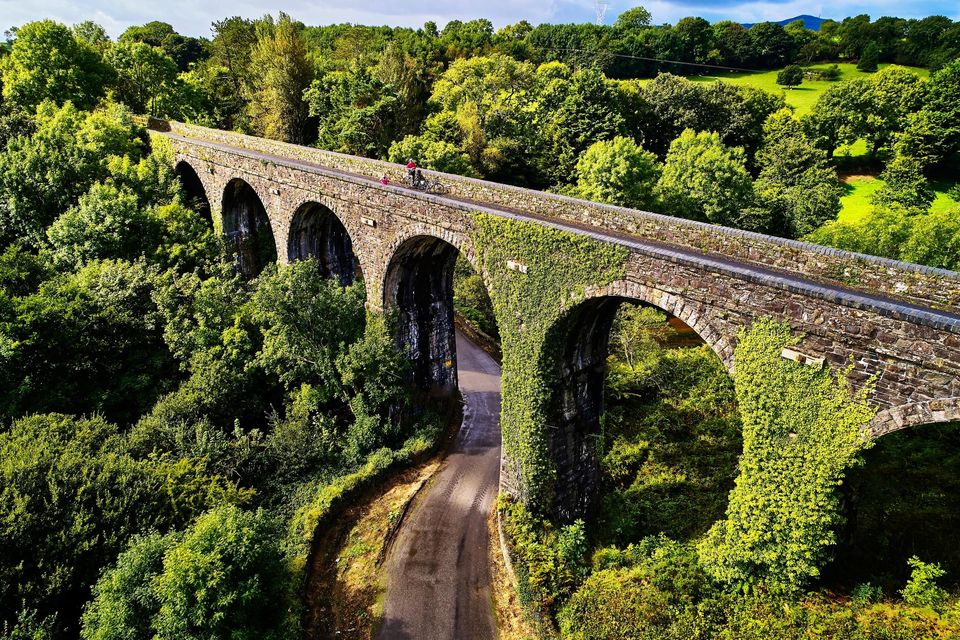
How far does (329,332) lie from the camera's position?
24844 millimetres

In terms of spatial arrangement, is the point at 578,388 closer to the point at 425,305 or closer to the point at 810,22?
→ the point at 425,305

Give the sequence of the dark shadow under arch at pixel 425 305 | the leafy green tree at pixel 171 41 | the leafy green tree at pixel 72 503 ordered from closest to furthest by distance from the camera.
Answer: the leafy green tree at pixel 72 503, the dark shadow under arch at pixel 425 305, the leafy green tree at pixel 171 41

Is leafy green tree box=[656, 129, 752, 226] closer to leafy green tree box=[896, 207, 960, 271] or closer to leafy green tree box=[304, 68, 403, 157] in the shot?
leafy green tree box=[896, 207, 960, 271]

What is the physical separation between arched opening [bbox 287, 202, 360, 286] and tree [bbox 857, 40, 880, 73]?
8161cm

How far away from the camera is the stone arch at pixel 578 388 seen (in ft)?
56.4

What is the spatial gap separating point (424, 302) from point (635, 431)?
11675 mm

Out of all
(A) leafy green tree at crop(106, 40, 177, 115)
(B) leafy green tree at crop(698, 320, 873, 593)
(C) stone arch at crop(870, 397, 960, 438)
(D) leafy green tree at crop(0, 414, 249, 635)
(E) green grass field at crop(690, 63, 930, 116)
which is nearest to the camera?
(C) stone arch at crop(870, 397, 960, 438)

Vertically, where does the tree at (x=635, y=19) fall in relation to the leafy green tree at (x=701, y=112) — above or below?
above

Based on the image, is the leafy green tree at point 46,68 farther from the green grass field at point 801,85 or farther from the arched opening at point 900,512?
the green grass field at point 801,85

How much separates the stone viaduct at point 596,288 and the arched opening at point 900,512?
2413 mm

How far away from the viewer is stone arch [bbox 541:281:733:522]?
1720cm

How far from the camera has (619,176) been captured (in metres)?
37.7

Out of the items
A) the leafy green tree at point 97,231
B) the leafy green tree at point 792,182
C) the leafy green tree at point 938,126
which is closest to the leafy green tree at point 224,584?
the leafy green tree at point 97,231

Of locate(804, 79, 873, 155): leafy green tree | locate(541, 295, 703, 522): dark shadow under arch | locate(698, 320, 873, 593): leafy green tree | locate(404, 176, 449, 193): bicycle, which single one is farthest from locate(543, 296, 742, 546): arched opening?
locate(804, 79, 873, 155): leafy green tree
